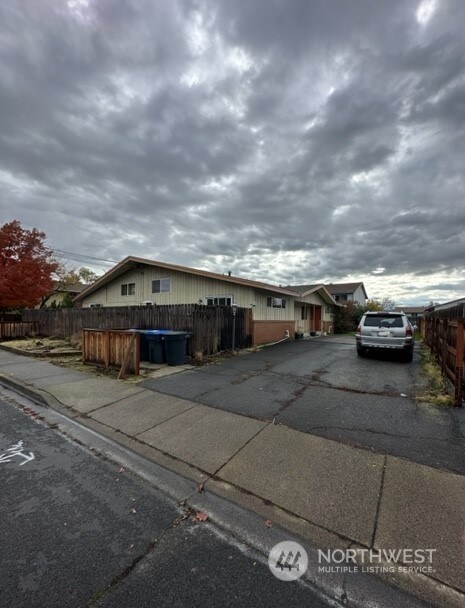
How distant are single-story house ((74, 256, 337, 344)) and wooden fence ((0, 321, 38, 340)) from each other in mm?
4322

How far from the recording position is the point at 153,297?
16.9 metres

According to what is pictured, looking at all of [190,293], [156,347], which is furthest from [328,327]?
[156,347]

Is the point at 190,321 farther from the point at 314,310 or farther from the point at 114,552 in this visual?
the point at 314,310

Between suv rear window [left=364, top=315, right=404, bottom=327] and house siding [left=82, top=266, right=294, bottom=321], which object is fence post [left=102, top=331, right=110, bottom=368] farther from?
suv rear window [left=364, top=315, right=404, bottom=327]

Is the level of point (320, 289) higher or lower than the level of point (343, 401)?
higher

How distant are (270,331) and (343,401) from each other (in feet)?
33.1

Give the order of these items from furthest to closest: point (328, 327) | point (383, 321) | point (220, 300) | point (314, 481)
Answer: point (328, 327), point (220, 300), point (383, 321), point (314, 481)

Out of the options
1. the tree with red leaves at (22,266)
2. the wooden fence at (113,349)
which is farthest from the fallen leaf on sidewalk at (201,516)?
the tree with red leaves at (22,266)

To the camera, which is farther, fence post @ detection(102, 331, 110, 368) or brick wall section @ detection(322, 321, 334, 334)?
brick wall section @ detection(322, 321, 334, 334)

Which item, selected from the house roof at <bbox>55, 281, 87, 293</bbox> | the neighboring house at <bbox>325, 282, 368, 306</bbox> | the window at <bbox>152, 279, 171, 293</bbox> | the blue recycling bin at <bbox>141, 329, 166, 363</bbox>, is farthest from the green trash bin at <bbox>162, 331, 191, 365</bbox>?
the neighboring house at <bbox>325, 282, 368, 306</bbox>

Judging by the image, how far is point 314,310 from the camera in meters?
23.8

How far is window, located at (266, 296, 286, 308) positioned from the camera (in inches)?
617

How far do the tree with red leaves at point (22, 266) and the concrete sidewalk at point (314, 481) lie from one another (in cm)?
1685

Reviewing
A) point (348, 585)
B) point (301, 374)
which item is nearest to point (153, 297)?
point (301, 374)
